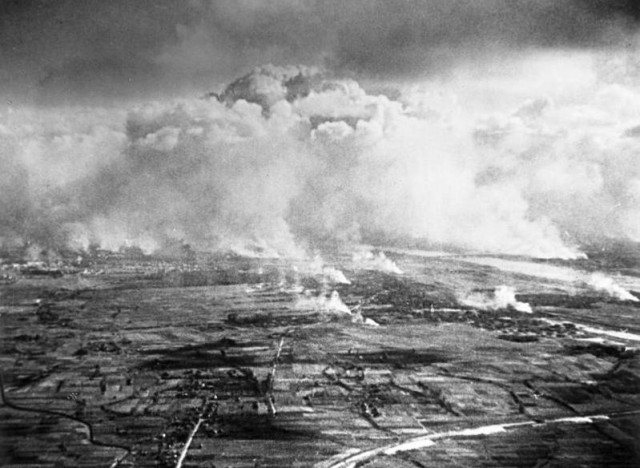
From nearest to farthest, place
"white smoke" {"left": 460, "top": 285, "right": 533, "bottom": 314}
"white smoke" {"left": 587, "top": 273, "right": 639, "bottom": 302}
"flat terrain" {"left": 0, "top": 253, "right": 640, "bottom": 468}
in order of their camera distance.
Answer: "flat terrain" {"left": 0, "top": 253, "right": 640, "bottom": 468}, "white smoke" {"left": 587, "top": 273, "right": 639, "bottom": 302}, "white smoke" {"left": 460, "top": 285, "right": 533, "bottom": 314}

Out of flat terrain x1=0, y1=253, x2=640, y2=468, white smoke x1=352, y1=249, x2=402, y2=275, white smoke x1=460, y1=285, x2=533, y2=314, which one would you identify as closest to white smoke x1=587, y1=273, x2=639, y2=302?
flat terrain x1=0, y1=253, x2=640, y2=468

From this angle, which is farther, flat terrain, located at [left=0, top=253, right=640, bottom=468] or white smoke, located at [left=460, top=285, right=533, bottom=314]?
white smoke, located at [left=460, top=285, right=533, bottom=314]

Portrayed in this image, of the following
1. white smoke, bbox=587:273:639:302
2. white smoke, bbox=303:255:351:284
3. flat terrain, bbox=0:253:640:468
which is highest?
white smoke, bbox=303:255:351:284

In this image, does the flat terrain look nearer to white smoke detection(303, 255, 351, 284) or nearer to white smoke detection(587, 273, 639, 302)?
white smoke detection(303, 255, 351, 284)

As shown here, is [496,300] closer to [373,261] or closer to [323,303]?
[373,261]

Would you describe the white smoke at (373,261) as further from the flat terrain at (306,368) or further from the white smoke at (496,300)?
the white smoke at (496,300)

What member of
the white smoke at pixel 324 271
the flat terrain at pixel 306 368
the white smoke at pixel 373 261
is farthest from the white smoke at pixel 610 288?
the white smoke at pixel 324 271

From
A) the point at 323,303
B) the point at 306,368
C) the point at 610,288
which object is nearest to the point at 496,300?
the point at 610,288
